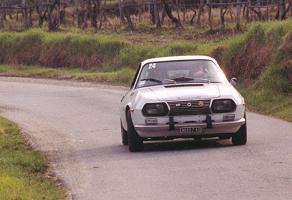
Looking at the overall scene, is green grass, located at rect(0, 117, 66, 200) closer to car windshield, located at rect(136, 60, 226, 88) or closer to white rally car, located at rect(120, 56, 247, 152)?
white rally car, located at rect(120, 56, 247, 152)

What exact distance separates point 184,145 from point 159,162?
2.26m

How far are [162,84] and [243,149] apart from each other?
6.78 feet

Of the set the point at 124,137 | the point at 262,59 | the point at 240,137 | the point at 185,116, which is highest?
the point at 185,116

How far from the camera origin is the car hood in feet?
45.8

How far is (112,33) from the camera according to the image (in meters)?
44.2

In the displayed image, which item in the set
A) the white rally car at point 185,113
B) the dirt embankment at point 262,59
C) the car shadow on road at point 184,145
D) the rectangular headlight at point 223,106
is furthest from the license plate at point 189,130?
the dirt embankment at point 262,59

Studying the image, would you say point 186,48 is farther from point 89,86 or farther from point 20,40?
point 20,40

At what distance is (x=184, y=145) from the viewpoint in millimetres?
15000

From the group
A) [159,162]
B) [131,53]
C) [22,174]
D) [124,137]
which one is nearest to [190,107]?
[159,162]

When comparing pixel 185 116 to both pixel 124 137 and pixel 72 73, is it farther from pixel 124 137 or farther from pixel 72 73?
pixel 72 73

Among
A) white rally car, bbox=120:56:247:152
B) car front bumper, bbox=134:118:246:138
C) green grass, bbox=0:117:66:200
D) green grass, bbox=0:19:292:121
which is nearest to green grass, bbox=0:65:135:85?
green grass, bbox=0:19:292:121

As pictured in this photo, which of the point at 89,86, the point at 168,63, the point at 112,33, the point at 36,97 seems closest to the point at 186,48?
the point at 89,86

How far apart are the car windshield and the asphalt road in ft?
3.71

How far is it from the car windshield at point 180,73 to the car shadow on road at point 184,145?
43.2 inches
